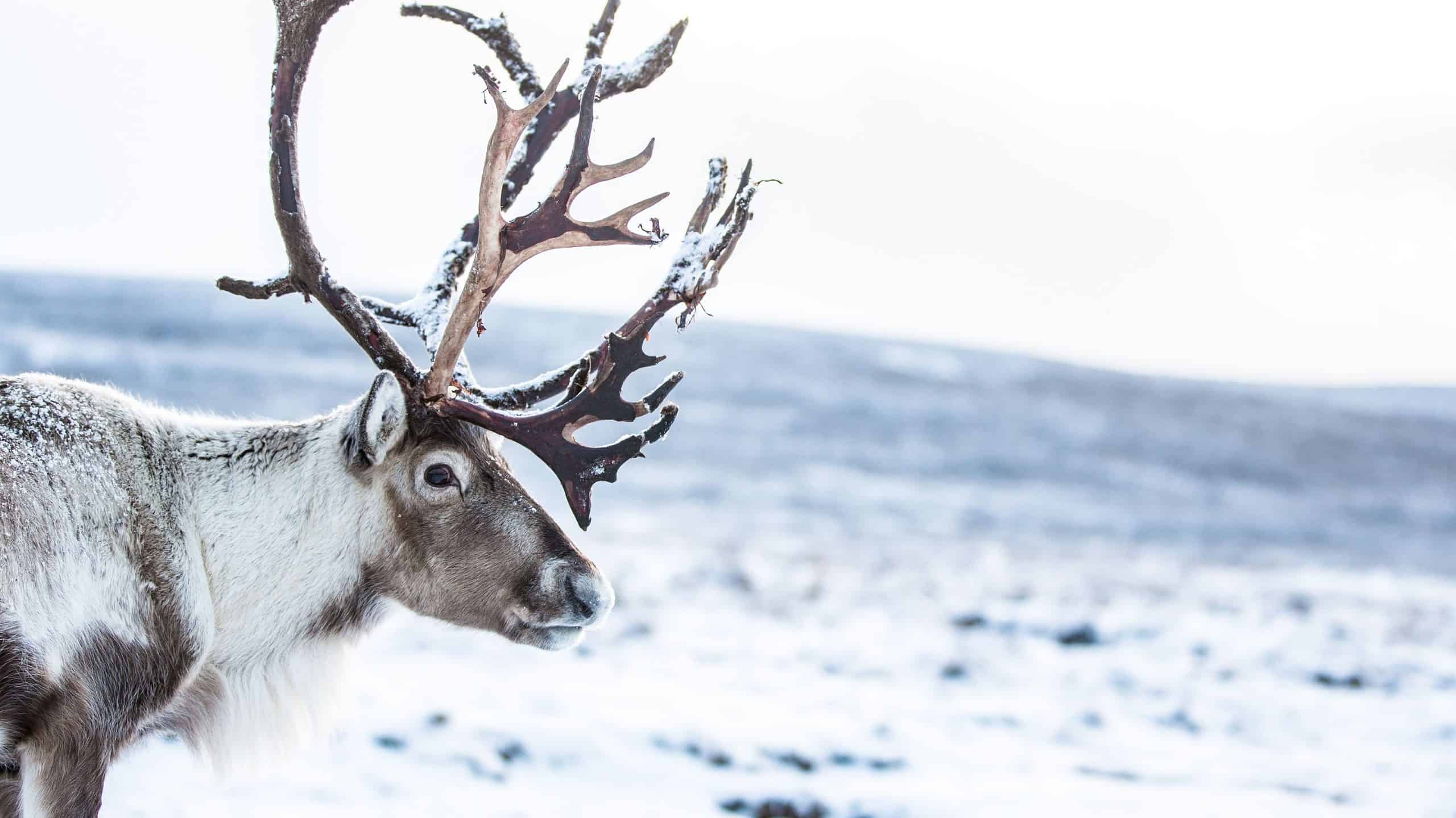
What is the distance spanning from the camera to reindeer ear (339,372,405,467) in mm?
2986

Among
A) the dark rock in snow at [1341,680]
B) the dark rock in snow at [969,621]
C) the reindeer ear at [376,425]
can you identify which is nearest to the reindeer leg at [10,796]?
the reindeer ear at [376,425]

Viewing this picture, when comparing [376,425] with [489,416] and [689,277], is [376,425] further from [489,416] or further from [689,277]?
[689,277]

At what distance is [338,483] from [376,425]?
239 millimetres

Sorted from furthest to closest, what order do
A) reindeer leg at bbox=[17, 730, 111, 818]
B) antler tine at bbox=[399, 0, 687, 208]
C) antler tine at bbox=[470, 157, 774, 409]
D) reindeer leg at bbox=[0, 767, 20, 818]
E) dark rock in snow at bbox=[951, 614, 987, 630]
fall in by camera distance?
dark rock in snow at bbox=[951, 614, 987, 630] < antler tine at bbox=[399, 0, 687, 208] < antler tine at bbox=[470, 157, 774, 409] < reindeer leg at bbox=[0, 767, 20, 818] < reindeer leg at bbox=[17, 730, 111, 818]

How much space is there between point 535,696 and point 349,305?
3.09m

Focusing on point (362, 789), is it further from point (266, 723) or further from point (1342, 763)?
point (1342, 763)

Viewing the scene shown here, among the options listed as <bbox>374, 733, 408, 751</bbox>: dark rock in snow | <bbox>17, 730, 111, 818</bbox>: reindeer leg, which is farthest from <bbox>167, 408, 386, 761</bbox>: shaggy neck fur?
<bbox>374, 733, 408, 751</bbox>: dark rock in snow

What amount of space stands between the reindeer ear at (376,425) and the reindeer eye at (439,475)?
0.37 ft

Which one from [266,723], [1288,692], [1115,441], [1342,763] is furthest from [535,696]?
[1115,441]

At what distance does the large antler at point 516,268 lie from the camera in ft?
10.5

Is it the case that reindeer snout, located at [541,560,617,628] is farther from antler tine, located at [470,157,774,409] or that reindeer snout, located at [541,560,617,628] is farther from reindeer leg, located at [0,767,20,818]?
reindeer leg, located at [0,767,20,818]

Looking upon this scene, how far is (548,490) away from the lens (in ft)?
50.4

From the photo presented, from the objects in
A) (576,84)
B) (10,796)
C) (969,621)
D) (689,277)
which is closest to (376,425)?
(689,277)

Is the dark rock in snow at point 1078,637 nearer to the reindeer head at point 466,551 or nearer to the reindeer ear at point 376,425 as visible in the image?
the reindeer head at point 466,551
